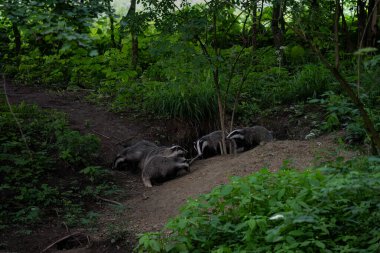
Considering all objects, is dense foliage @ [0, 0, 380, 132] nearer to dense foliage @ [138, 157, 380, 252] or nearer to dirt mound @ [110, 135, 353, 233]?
dense foliage @ [138, 157, 380, 252]

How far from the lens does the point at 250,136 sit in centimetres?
884

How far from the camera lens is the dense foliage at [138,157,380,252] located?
3.69 meters

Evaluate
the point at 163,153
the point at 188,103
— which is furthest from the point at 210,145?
the point at 188,103

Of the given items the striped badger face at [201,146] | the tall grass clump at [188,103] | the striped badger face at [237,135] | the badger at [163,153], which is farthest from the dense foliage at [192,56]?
the badger at [163,153]

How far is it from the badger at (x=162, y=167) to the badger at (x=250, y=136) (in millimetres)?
1147

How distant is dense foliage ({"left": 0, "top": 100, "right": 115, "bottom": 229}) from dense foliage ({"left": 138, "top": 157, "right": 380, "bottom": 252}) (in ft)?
8.53

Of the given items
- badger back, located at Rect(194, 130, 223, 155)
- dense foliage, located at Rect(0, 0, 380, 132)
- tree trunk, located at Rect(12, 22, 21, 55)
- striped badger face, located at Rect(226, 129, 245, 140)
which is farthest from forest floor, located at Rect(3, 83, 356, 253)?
tree trunk, located at Rect(12, 22, 21, 55)

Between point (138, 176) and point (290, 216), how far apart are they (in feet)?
16.3

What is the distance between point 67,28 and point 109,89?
710 centimetres

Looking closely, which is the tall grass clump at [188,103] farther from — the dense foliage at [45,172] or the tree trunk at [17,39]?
the tree trunk at [17,39]

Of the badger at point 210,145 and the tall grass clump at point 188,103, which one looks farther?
the tall grass clump at point 188,103

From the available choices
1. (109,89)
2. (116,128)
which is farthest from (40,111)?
(109,89)

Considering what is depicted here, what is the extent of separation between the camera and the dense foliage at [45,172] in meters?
6.76

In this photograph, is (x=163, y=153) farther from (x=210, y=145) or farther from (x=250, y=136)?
(x=250, y=136)
